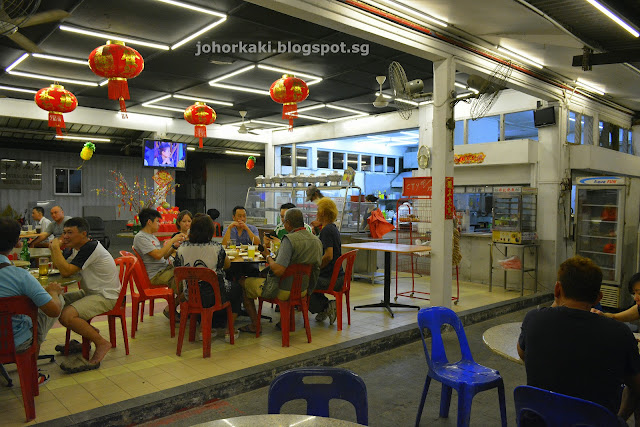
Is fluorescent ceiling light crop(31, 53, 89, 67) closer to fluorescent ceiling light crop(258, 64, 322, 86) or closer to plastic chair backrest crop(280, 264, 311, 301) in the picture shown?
fluorescent ceiling light crop(258, 64, 322, 86)

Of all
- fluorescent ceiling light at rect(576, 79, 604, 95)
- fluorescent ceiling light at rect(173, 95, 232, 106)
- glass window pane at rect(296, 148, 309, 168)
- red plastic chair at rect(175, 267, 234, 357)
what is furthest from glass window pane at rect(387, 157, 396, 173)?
red plastic chair at rect(175, 267, 234, 357)

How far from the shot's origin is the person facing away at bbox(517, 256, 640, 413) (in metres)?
2.01

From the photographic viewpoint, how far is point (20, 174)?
14008 millimetres

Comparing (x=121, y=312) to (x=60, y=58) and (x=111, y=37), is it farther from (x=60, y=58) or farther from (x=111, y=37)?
(x=60, y=58)

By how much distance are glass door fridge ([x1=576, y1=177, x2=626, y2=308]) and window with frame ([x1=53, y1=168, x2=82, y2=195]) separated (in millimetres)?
14135

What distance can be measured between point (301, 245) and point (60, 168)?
42.7 ft

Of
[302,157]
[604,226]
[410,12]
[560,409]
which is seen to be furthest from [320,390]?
[302,157]

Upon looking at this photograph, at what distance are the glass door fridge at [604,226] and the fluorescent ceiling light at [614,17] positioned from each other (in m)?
2.50

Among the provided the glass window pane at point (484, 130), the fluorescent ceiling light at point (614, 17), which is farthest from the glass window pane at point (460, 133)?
the fluorescent ceiling light at point (614, 17)

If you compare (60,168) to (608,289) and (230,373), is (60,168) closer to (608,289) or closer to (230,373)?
(230,373)

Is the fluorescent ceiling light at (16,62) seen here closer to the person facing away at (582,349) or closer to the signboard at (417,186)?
the signboard at (417,186)

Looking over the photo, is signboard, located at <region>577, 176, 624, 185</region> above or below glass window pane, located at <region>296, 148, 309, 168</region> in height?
below

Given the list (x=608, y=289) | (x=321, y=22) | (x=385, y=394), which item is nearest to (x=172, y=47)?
(x=321, y=22)

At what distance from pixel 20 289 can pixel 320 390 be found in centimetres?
217
